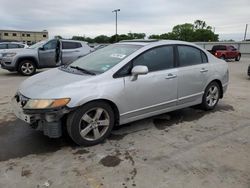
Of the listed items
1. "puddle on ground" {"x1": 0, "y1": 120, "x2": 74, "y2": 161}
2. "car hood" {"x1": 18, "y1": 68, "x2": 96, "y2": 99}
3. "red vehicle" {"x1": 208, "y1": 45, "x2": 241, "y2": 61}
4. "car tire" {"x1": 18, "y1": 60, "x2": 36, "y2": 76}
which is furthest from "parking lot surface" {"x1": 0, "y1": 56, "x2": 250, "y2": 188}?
"red vehicle" {"x1": 208, "y1": 45, "x2": 241, "y2": 61}

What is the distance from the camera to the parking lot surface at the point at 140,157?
3027 mm

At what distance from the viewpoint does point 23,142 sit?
4090 millimetres

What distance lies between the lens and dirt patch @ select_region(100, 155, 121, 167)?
339cm

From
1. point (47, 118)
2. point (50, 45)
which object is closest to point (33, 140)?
point (47, 118)

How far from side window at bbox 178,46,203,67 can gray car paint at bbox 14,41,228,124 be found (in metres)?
0.11

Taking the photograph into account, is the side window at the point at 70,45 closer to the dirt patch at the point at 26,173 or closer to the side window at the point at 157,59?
the side window at the point at 157,59

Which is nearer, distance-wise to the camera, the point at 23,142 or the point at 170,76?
the point at 23,142

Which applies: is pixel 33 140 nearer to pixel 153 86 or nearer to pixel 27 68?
pixel 153 86

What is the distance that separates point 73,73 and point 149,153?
5.62 feet

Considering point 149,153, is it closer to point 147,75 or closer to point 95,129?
point 95,129

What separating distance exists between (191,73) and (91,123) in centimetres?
221

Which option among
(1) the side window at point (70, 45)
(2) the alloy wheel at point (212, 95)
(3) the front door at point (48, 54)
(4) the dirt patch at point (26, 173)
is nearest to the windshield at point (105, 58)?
(4) the dirt patch at point (26, 173)

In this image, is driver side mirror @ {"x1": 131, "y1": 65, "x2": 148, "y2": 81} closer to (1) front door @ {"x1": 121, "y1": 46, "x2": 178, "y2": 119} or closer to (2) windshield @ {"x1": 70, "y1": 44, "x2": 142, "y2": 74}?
(1) front door @ {"x1": 121, "y1": 46, "x2": 178, "y2": 119}

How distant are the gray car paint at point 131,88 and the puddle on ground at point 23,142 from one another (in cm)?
75
